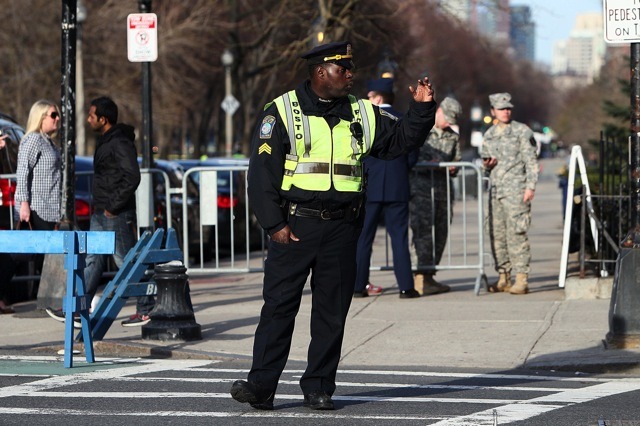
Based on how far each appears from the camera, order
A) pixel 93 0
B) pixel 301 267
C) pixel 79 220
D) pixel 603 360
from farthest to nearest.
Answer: pixel 93 0
pixel 79 220
pixel 603 360
pixel 301 267

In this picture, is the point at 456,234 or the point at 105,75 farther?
the point at 105,75

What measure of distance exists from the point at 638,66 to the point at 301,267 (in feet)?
13.2

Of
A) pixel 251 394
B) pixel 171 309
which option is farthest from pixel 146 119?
pixel 251 394

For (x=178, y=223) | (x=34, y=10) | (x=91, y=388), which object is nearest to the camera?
(x=91, y=388)

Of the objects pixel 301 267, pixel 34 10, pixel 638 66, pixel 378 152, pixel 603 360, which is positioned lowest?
pixel 603 360

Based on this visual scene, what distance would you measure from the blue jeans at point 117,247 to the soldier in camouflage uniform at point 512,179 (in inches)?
Result: 141

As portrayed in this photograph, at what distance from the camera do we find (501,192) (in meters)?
13.5

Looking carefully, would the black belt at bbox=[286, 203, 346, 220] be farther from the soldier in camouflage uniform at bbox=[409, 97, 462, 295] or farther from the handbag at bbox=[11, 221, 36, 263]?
the soldier in camouflage uniform at bbox=[409, 97, 462, 295]

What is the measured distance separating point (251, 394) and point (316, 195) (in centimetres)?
110

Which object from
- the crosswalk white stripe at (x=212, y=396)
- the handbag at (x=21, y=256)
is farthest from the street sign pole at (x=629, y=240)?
the handbag at (x=21, y=256)

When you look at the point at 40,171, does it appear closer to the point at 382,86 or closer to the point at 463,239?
the point at 382,86

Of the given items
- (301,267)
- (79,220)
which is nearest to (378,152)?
(301,267)

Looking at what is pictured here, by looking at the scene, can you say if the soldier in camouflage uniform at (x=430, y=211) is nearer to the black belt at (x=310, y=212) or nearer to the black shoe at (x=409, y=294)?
the black shoe at (x=409, y=294)

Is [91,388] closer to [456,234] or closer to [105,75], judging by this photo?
[456,234]
